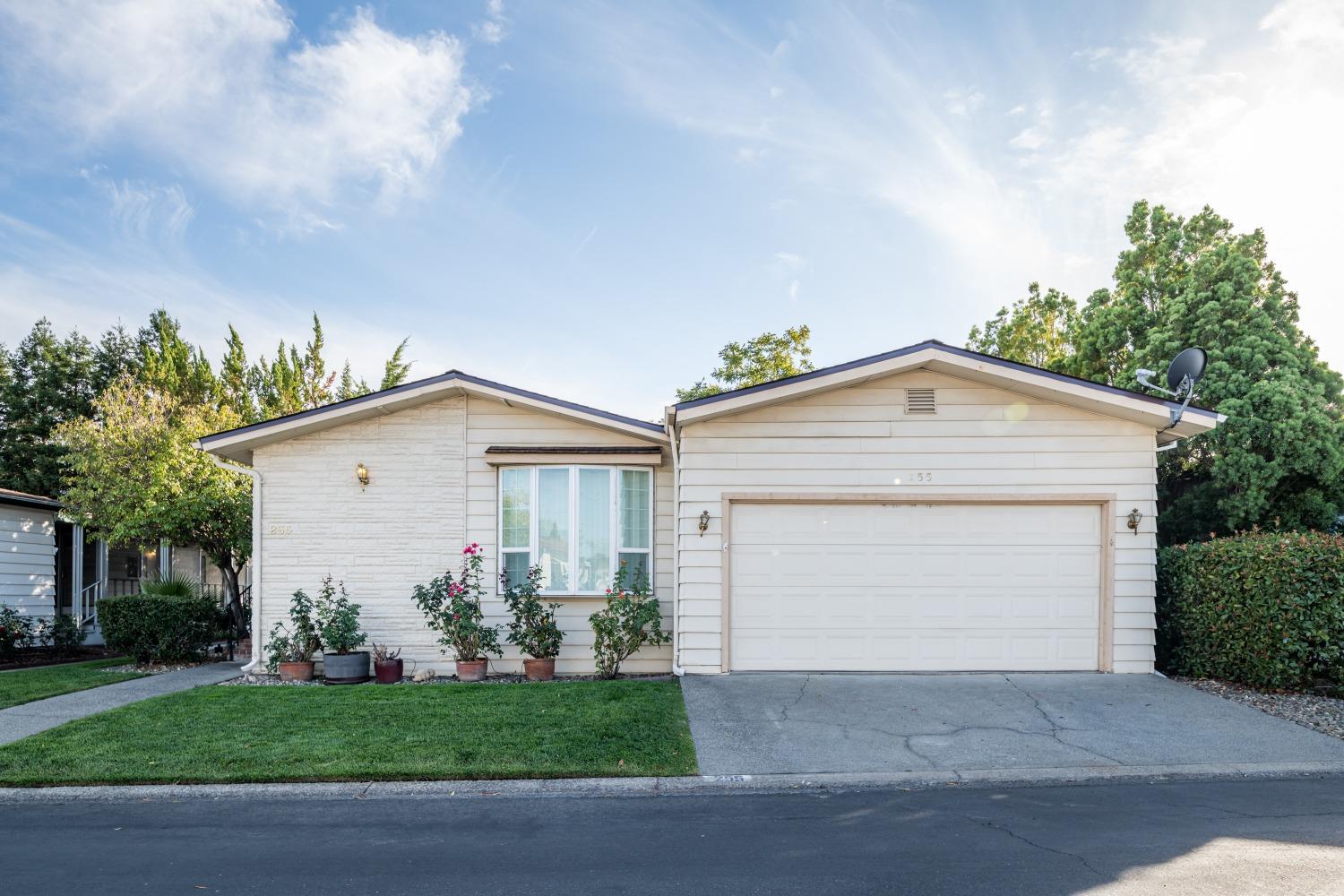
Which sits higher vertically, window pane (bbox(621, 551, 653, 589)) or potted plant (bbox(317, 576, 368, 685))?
window pane (bbox(621, 551, 653, 589))

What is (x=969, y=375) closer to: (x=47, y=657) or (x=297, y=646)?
(x=297, y=646)

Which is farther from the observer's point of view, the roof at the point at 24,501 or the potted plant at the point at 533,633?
the roof at the point at 24,501

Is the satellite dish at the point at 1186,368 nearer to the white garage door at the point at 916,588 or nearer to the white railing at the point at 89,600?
the white garage door at the point at 916,588

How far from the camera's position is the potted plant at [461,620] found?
9516mm

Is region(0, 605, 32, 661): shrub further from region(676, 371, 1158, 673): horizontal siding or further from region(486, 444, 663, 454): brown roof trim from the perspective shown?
region(676, 371, 1158, 673): horizontal siding

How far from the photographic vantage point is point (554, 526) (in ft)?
33.3

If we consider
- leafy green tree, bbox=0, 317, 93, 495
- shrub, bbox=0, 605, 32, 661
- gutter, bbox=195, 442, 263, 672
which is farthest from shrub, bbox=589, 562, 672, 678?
leafy green tree, bbox=0, 317, 93, 495


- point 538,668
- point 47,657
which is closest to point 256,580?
point 538,668

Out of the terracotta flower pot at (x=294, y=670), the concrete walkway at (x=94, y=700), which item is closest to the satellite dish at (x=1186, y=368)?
the terracotta flower pot at (x=294, y=670)

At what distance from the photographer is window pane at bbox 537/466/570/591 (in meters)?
10.1

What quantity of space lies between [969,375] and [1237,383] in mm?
8022

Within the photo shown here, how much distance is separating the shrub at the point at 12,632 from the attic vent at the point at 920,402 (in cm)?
1398

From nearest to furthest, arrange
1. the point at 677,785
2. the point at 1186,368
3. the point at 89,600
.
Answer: the point at 677,785
the point at 1186,368
the point at 89,600

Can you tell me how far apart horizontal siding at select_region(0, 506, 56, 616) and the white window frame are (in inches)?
394
